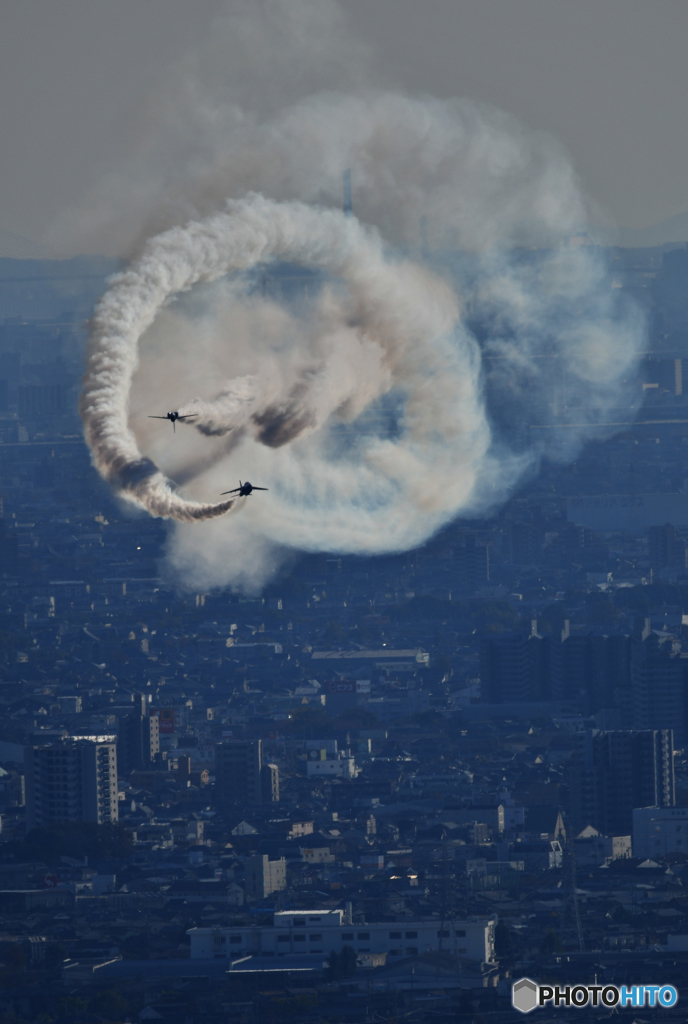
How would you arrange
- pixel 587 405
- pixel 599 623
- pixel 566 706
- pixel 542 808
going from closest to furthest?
1. pixel 542 808
2. pixel 566 706
3. pixel 599 623
4. pixel 587 405

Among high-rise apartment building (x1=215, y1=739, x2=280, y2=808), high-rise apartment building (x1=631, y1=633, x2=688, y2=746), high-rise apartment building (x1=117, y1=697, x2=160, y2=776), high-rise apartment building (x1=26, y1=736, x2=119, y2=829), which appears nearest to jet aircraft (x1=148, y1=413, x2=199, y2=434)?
high-rise apartment building (x1=26, y1=736, x2=119, y2=829)

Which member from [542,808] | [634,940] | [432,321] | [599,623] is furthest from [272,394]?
[599,623]

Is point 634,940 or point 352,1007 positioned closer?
point 352,1007

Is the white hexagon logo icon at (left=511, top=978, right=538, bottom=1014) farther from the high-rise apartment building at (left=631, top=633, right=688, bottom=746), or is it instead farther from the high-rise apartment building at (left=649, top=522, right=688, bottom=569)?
the high-rise apartment building at (left=649, top=522, right=688, bottom=569)

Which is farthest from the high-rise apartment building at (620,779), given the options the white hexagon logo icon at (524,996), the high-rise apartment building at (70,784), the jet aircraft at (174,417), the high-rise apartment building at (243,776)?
the jet aircraft at (174,417)

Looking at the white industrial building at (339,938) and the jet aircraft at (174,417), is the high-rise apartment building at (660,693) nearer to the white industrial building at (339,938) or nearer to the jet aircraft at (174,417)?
the white industrial building at (339,938)

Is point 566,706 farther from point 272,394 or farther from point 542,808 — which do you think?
point 272,394
